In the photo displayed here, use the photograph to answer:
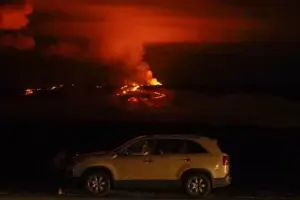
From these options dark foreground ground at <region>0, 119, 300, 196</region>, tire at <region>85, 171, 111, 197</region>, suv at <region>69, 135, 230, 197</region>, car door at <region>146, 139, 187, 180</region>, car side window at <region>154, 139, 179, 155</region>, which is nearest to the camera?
suv at <region>69, 135, 230, 197</region>

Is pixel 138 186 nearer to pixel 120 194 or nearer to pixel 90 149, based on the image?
pixel 120 194

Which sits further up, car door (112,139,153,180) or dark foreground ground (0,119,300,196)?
dark foreground ground (0,119,300,196)

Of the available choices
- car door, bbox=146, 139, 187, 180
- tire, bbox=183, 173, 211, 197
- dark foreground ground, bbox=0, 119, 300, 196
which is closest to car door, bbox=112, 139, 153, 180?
Result: car door, bbox=146, 139, 187, 180

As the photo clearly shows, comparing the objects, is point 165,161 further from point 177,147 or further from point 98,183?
point 98,183

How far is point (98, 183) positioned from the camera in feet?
69.2

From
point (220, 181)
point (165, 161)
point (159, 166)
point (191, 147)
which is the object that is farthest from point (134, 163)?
point (220, 181)

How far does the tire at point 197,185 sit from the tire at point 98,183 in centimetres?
206

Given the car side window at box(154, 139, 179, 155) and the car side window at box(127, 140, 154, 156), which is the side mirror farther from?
the car side window at box(154, 139, 179, 155)

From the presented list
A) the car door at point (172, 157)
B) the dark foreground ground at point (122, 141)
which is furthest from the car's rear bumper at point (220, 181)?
the dark foreground ground at point (122, 141)

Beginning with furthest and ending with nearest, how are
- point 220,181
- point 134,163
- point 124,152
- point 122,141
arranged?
point 122,141 → point 124,152 → point 134,163 → point 220,181

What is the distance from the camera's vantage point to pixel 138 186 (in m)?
21.2

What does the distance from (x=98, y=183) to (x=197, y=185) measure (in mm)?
2614

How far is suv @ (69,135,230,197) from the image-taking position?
20.7 metres

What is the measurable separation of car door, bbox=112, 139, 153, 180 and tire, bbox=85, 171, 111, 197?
36 cm
